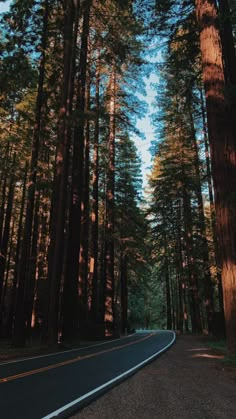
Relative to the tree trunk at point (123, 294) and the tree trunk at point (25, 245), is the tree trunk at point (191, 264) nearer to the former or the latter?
the tree trunk at point (123, 294)

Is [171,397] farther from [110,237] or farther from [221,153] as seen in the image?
[110,237]

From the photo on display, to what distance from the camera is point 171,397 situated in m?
5.52

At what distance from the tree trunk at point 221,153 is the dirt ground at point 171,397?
1.29 meters

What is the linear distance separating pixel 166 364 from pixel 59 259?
20.8ft

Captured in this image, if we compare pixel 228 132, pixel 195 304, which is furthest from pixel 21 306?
pixel 195 304

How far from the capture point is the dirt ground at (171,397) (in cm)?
454

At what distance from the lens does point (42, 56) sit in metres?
16.9

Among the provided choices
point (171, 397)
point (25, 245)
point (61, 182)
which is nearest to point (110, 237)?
point (61, 182)

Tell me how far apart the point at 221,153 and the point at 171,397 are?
552 cm

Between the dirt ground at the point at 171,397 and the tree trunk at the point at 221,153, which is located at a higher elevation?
the tree trunk at the point at 221,153

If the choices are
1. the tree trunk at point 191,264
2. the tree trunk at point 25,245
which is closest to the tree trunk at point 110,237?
the tree trunk at point 191,264

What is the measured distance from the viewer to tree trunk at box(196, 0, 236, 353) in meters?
7.89

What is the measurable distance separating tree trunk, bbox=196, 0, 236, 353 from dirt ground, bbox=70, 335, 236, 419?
4.22 feet

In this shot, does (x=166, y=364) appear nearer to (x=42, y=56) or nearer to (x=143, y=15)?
(x=143, y=15)
